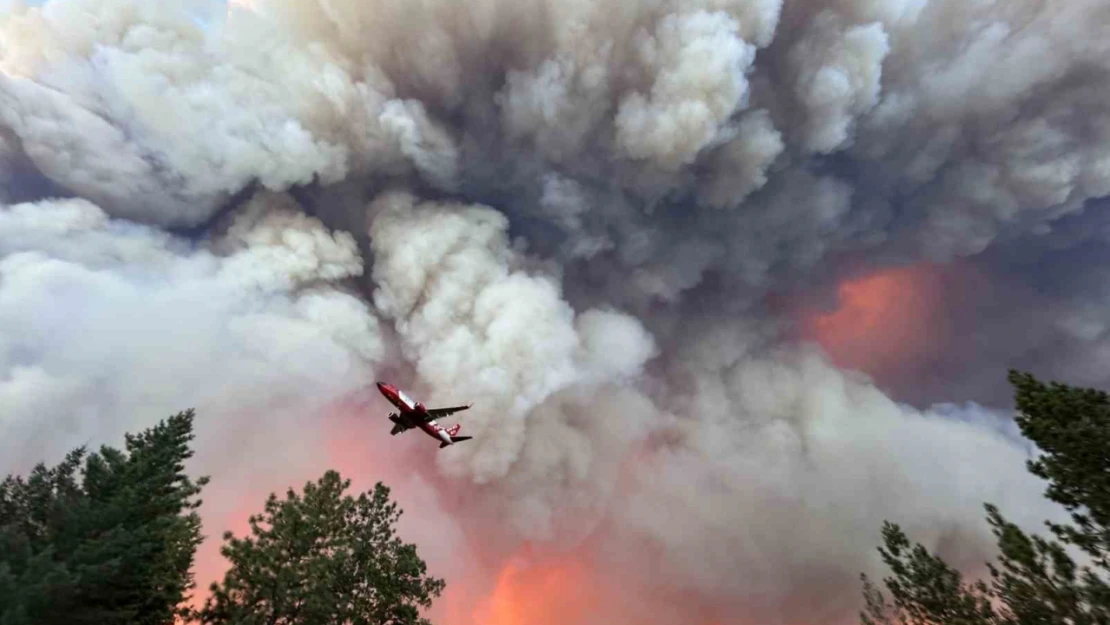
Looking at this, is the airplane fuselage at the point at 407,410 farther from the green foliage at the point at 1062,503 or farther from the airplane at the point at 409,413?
the green foliage at the point at 1062,503

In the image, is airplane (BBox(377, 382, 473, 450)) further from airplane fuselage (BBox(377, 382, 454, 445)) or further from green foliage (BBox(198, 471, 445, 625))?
green foliage (BBox(198, 471, 445, 625))

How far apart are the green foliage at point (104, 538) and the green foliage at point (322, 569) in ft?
11.9

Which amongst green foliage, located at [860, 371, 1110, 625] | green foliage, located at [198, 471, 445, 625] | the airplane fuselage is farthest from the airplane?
green foliage, located at [860, 371, 1110, 625]

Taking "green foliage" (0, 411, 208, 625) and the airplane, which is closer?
"green foliage" (0, 411, 208, 625)

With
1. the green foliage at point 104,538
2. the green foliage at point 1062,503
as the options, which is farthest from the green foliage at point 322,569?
the green foliage at point 1062,503

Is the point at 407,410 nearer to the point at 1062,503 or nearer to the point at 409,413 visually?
the point at 409,413

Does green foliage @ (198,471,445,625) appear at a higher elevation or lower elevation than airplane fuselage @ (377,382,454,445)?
lower

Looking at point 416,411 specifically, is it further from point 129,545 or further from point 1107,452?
point 1107,452

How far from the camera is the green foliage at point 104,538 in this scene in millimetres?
21016

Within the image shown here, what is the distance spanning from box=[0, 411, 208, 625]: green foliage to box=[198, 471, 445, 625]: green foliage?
143 inches

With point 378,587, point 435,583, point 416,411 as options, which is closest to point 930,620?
point 435,583

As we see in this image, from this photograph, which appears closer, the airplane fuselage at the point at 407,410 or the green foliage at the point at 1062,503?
the green foliage at the point at 1062,503

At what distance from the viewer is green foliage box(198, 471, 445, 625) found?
2712 centimetres

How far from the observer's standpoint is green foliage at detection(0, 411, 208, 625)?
21.0 m
